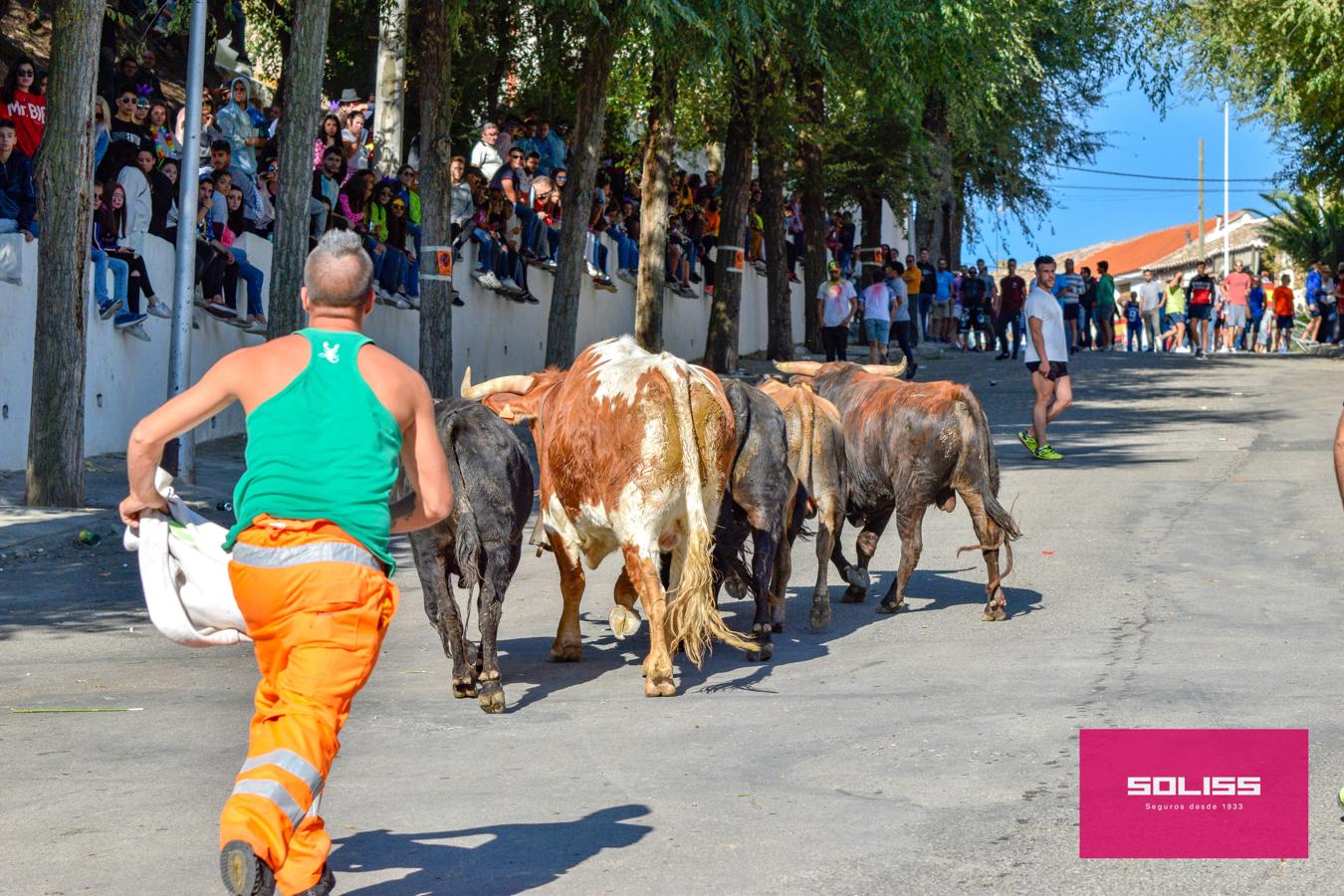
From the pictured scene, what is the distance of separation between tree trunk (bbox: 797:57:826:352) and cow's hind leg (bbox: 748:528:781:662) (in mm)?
20802

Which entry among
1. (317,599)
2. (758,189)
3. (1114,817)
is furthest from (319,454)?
(758,189)

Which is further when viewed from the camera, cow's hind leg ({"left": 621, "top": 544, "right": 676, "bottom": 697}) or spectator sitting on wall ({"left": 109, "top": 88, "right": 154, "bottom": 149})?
spectator sitting on wall ({"left": 109, "top": 88, "right": 154, "bottom": 149})

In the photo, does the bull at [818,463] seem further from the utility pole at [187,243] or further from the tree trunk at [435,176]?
the tree trunk at [435,176]

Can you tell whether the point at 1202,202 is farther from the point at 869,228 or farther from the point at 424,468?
the point at 424,468

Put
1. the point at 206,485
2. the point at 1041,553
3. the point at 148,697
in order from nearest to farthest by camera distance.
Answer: the point at 148,697, the point at 1041,553, the point at 206,485

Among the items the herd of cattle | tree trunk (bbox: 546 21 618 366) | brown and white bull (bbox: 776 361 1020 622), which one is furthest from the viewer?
tree trunk (bbox: 546 21 618 366)

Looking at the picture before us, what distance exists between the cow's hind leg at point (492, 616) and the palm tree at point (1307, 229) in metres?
44.2

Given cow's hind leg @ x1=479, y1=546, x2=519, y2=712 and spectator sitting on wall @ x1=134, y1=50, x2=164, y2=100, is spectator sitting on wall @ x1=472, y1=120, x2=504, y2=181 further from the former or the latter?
cow's hind leg @ x1=479, y1=546, x2=519, y2=712

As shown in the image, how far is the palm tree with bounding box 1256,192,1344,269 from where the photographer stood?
168ft

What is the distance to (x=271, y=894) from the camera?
199 inches

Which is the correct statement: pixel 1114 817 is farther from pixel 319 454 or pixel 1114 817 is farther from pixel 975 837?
pixel 319 454

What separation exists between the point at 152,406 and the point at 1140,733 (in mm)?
13851

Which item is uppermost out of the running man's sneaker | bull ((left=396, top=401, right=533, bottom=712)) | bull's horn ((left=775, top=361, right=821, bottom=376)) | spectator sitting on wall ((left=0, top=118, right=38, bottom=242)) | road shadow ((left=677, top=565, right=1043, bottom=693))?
spectator sitting on wall ((left=0, top=118, right=38, bottom=242))

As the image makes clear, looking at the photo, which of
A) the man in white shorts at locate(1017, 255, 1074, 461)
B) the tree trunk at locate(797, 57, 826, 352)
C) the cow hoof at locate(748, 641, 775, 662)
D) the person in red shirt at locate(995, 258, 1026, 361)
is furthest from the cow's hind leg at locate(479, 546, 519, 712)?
the person in red shirt at locate(995, 258, 1026, 361)
